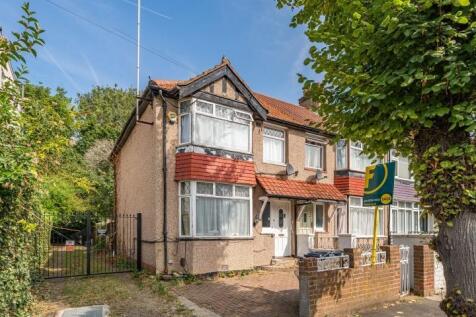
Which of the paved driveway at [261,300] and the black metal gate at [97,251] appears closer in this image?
the paved driveway at [261,300]

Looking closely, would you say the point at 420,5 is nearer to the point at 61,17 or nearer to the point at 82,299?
the point at 82,299

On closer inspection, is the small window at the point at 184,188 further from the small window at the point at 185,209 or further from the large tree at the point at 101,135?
the large tree at the point at 101,135

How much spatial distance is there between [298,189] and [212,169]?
4.31m

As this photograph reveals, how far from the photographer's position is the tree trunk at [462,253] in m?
4.66

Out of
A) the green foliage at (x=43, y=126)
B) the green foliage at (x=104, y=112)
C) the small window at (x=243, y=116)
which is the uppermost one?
the green foliage at (x=104, y=112)

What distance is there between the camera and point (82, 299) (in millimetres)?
8555

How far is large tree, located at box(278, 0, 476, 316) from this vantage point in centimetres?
446

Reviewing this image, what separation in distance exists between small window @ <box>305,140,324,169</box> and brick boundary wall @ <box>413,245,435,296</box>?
7222 millimetres

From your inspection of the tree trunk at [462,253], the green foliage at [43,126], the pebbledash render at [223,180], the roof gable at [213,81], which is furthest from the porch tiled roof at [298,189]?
the tree trunk at [462,253]

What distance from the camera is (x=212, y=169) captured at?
39.2ft

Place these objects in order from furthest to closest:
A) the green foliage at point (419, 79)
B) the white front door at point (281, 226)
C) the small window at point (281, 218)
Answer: the small window at point (281, 218) < the white front door at point (281, 226) < the green foliage at point (419, 79)

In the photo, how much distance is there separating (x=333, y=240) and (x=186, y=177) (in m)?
8.32

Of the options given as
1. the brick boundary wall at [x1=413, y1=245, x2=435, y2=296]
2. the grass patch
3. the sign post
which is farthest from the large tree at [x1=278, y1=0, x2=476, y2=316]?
the grass patch

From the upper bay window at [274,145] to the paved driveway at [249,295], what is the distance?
486 cm
